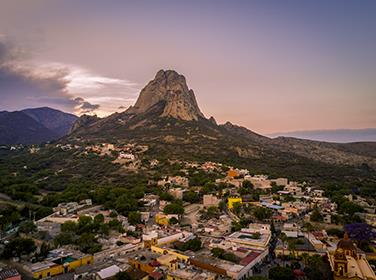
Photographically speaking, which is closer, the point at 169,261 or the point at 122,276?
the point at 122,276

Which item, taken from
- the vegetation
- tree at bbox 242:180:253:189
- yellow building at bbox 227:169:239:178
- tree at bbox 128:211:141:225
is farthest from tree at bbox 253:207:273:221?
yellow building at bbox 227:169:239:178

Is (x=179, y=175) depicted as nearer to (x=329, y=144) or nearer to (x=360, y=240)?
(x=360, y=240)

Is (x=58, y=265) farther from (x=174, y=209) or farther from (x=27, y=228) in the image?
(x=174, y=209)

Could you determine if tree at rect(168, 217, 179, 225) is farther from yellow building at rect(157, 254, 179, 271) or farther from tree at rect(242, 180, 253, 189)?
tree at rect(242, 180, 253, 189)

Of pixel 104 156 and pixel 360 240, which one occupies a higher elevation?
pixel 104 156

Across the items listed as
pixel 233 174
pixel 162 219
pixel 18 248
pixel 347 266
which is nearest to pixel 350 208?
pixel 347 266

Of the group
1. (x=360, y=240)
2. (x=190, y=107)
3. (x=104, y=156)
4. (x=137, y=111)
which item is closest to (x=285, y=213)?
(x=360, y=240)
